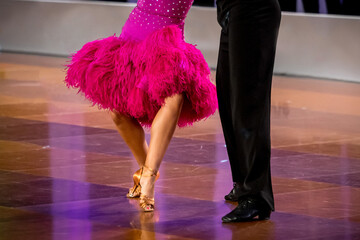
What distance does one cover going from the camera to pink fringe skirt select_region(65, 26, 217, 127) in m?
3.67

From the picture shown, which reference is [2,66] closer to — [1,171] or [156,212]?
[1,171]

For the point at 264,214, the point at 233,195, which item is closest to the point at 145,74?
the point at 233,195

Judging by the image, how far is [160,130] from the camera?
3717mm

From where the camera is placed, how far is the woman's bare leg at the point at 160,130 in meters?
3.71

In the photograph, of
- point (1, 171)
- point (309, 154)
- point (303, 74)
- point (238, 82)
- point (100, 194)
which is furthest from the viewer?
point (303, 74)

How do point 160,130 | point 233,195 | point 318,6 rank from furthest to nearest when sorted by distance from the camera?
point 318,6 < point 233,195 < point 160,130

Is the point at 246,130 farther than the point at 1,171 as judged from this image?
No

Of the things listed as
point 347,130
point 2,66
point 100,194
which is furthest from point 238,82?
point 2,66

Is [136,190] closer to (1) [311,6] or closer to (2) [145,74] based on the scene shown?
(2) [145,74]

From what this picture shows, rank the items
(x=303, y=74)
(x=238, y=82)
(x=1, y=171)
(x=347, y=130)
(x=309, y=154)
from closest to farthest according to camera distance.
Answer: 1. (x=238, y=82)
2. (x=1, y=171)
3. (x=309, y=154)
4. (x=347, y=130)
5. (x=303, y=74)

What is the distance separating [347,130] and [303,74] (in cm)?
299

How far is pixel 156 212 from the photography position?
364 centimetres

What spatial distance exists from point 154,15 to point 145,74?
0.29 meters

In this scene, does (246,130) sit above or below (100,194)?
above
